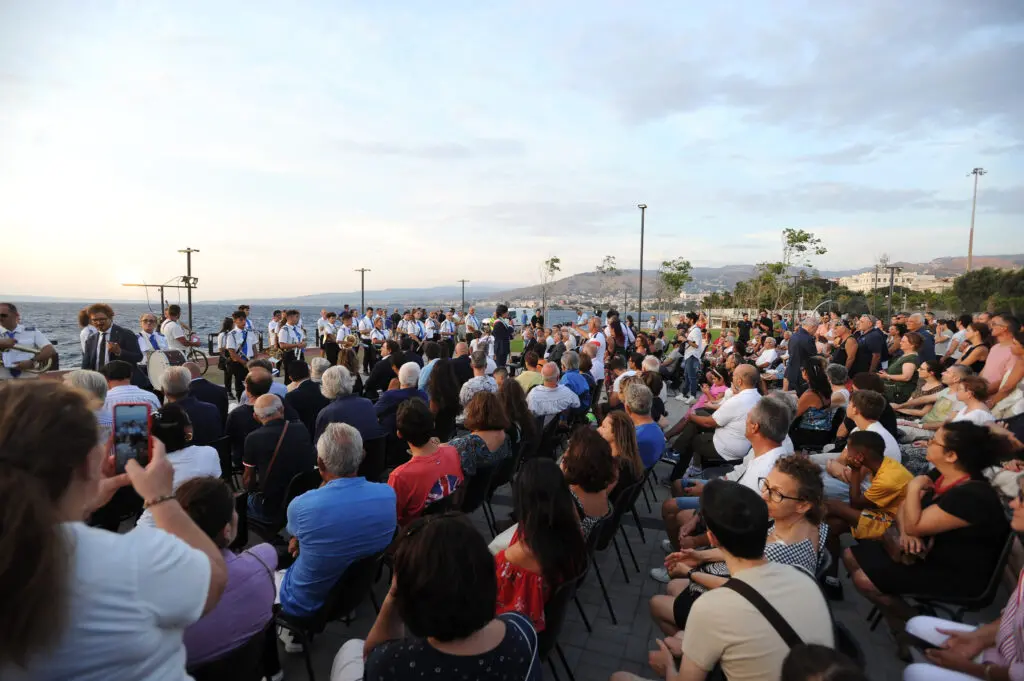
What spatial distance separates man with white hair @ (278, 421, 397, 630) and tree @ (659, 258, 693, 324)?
28279 millimetres

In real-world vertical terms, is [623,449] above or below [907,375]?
below

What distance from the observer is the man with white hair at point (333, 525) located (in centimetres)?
247

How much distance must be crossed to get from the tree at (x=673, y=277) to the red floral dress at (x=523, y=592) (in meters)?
28.4

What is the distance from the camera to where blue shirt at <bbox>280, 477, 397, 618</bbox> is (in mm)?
2469

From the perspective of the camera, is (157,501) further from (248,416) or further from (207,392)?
(207,392)

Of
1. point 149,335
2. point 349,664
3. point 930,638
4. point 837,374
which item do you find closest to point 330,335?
point 149,335

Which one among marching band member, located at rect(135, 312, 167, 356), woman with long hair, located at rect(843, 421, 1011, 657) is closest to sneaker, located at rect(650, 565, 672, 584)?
woman with long hair, located at rect(843, 421, 1011, 657)

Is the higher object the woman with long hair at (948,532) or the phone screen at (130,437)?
the phone screen at (130,437)

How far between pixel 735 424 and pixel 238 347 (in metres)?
8.13

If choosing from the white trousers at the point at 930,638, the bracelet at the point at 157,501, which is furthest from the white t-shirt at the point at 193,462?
the white trousers at the point at 930,638

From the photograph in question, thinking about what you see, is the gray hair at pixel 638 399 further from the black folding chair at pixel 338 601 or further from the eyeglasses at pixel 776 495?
the black folding chair at pixel 338 601

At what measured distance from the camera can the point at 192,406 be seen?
13.0ft

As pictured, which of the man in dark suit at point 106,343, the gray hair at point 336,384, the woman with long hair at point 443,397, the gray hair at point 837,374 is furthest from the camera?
the man in dark suit at point 106,343

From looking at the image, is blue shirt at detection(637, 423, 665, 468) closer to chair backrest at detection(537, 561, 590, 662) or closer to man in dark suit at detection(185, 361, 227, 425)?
chair backrest at detection(537, 561, 590, 662)
